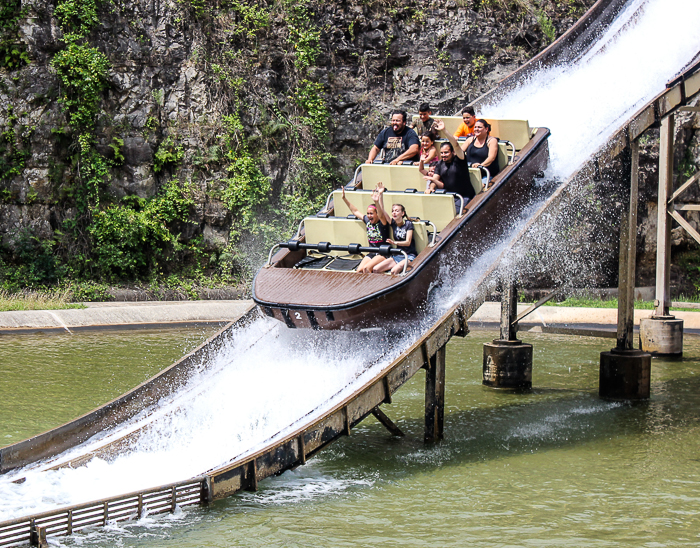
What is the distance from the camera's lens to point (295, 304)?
26.8ft

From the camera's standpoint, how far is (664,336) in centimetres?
1340

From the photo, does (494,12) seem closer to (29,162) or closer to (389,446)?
(29,162)

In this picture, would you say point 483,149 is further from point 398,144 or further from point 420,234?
point 420,234

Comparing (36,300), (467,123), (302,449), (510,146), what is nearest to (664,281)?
(510,146)

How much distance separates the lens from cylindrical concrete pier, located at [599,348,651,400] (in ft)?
34.7

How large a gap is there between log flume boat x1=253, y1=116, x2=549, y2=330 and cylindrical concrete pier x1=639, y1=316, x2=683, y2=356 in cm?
460

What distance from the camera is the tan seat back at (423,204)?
29.8 ft

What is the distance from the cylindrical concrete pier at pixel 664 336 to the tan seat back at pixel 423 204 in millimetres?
5564

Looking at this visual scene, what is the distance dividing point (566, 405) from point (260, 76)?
1289cm

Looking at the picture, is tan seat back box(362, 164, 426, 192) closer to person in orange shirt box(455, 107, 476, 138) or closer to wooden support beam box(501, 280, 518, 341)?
person in orange shirt box(455, 107, 476, 138)

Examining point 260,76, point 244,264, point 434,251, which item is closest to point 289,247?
point 434,251

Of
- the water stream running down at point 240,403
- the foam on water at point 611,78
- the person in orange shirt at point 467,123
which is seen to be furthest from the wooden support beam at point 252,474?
the foam on water at point 611,78

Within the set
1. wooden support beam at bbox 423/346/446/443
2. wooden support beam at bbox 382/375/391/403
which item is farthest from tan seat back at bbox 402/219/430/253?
wooden support beam at bbox 382/375/391/403

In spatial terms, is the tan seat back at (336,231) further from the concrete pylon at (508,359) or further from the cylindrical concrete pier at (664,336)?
the cylindrical concrete pier at (664,336)
